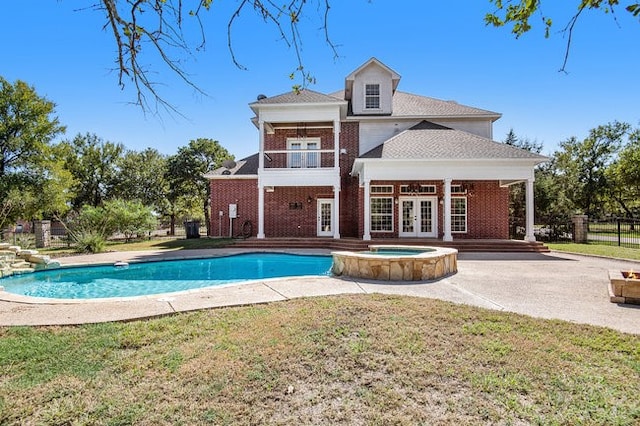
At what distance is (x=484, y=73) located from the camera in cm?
1244

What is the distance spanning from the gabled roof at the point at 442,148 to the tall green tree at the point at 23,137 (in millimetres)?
23583

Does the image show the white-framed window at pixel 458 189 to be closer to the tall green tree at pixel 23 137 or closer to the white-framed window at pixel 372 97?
the white-framed window at pixel 372 97

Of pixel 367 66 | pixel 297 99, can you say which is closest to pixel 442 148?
pixel 367 66

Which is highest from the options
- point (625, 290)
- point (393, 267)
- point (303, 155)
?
point (303, 155)

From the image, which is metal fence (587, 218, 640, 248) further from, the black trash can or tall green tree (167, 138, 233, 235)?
tall green tree (167, 138, 233, 235)

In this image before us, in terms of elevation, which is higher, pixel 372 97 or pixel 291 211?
pixel 372 97

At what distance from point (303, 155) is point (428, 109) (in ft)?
26.7

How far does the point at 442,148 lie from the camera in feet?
51.3

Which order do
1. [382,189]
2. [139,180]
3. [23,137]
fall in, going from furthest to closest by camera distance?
[139,180] → [23,137] → [382,189]

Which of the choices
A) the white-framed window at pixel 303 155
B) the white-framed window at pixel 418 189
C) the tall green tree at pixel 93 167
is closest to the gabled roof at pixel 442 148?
the white-framed window at pixel 418 189

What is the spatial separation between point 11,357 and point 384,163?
45.3 ft

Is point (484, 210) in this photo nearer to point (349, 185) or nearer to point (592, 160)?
point (349, 185)

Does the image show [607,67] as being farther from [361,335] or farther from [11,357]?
[11,357]

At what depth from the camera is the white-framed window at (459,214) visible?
57.1ft
